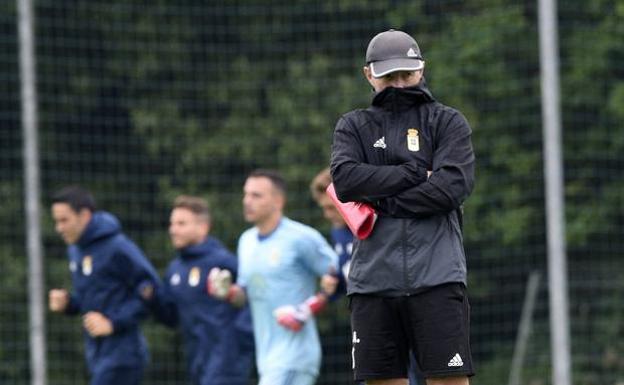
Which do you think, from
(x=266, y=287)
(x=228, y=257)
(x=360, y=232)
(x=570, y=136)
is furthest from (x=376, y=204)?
(x=570, y=136)

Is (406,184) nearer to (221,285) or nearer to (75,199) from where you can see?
(221,285)

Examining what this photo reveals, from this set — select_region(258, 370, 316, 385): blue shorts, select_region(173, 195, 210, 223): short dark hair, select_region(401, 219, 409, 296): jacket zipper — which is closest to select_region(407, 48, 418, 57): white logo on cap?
select_region(401, 219, 409, 296): jacket zipper

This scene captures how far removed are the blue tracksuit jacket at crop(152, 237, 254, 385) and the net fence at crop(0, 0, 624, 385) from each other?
2667 mm

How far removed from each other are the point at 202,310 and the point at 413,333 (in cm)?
414

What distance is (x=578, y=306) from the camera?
1254 centimetres

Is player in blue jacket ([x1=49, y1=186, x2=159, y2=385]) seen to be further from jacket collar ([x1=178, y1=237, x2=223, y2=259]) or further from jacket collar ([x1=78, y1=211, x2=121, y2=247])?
jacket collar ([x1=178, y1=237, x2=223, y2=259])

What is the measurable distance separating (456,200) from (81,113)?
278 inches

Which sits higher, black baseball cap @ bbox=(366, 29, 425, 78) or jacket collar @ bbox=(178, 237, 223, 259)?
black baseball cap @ bbox=(366, 29, 425, 78)

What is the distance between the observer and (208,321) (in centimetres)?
984

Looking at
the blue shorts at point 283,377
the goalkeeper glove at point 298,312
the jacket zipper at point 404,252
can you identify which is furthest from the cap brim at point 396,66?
the blue shorts at point 283,377

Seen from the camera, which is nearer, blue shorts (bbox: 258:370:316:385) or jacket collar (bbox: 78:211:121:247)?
blue shorts (bbox: 258:370:316:385)

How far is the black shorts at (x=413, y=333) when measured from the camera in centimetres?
580

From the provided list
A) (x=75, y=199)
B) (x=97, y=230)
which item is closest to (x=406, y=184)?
(x=97, y=230)

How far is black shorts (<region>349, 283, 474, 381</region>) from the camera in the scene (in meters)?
5.80
